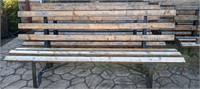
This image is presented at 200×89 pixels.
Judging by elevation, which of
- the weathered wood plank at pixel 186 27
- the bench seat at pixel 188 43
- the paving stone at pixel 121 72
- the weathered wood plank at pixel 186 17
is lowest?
the paving stone at pixel 121 72

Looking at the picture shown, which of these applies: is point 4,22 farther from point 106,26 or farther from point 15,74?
point 106,26

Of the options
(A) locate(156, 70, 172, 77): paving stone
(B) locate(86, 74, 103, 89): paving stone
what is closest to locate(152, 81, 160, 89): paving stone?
(A) locate(156, 70, 172, 77): paving stone

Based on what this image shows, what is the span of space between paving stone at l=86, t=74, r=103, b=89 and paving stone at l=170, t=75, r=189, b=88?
108cm

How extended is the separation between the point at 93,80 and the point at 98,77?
0.12m

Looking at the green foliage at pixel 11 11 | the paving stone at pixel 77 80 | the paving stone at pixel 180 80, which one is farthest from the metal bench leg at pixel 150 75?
the green foliage at pixel 11 11

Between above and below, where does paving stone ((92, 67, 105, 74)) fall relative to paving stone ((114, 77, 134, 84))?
above

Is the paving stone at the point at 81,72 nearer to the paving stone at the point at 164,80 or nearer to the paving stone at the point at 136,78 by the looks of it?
the paving stone at the point at 136,78

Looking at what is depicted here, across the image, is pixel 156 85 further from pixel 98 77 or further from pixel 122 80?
pixel 98 77

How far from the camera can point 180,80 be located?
142 inches

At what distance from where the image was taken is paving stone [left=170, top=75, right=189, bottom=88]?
3480mm

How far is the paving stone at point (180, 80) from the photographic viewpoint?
11.4ft

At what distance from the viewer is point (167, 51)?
3.37 m

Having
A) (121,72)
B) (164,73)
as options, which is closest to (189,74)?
(164,73)

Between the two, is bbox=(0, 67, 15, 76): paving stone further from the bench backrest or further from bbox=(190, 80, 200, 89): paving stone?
bbox=(190, 80, 200, 89): paving stone
